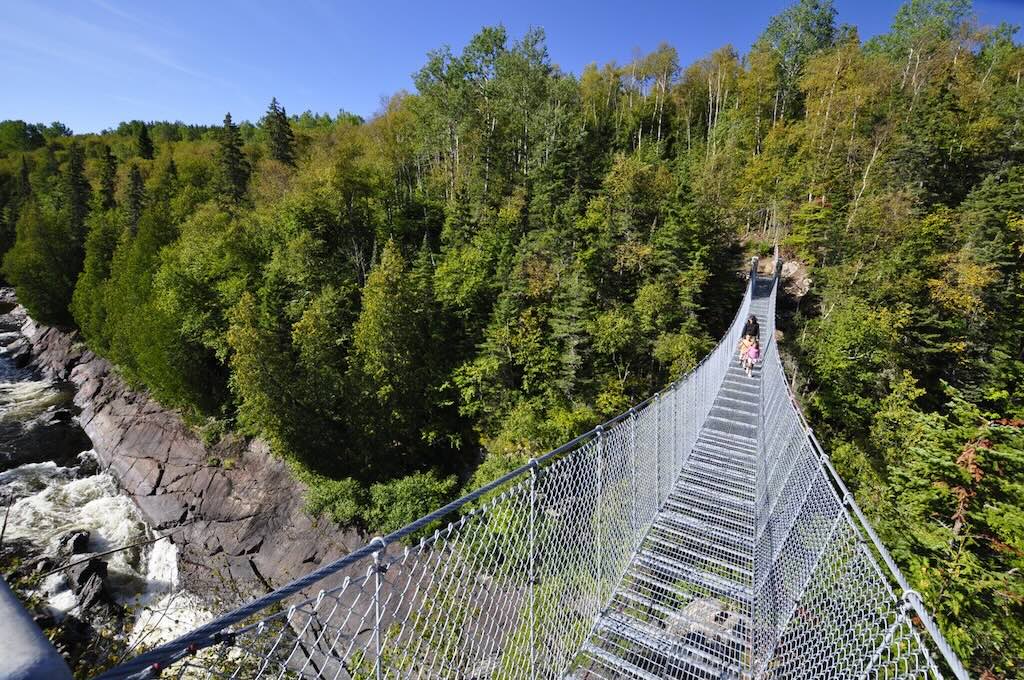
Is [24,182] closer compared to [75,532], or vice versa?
[75,532]

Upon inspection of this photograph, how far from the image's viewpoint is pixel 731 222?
18.0 m

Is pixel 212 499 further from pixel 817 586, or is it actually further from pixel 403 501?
pixel 817 586

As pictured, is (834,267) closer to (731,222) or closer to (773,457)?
(731,222)

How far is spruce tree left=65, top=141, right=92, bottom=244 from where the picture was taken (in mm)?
26266

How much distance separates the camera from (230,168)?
2278 centimetres

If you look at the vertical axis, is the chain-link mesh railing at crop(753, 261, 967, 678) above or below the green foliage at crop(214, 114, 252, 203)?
below

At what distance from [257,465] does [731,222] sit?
19468 mm

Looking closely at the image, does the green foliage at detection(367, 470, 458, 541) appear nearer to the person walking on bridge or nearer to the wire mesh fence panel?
the person walking on bridge

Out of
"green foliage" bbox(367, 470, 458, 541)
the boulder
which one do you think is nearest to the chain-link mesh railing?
"green foliage" bbox(367, 470, 458, 541)

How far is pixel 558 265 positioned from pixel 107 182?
32612 mm

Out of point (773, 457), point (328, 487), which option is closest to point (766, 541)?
point (773, 457)

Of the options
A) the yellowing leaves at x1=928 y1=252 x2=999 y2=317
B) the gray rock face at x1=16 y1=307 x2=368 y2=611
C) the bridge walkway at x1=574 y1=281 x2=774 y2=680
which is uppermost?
the yellowing leaves at x1=928 y1=252 x2=999 y2=317

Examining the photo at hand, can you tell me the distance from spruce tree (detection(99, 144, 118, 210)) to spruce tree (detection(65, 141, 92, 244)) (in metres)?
0.77

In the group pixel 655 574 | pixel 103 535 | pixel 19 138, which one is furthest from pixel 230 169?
pixel 19 138
